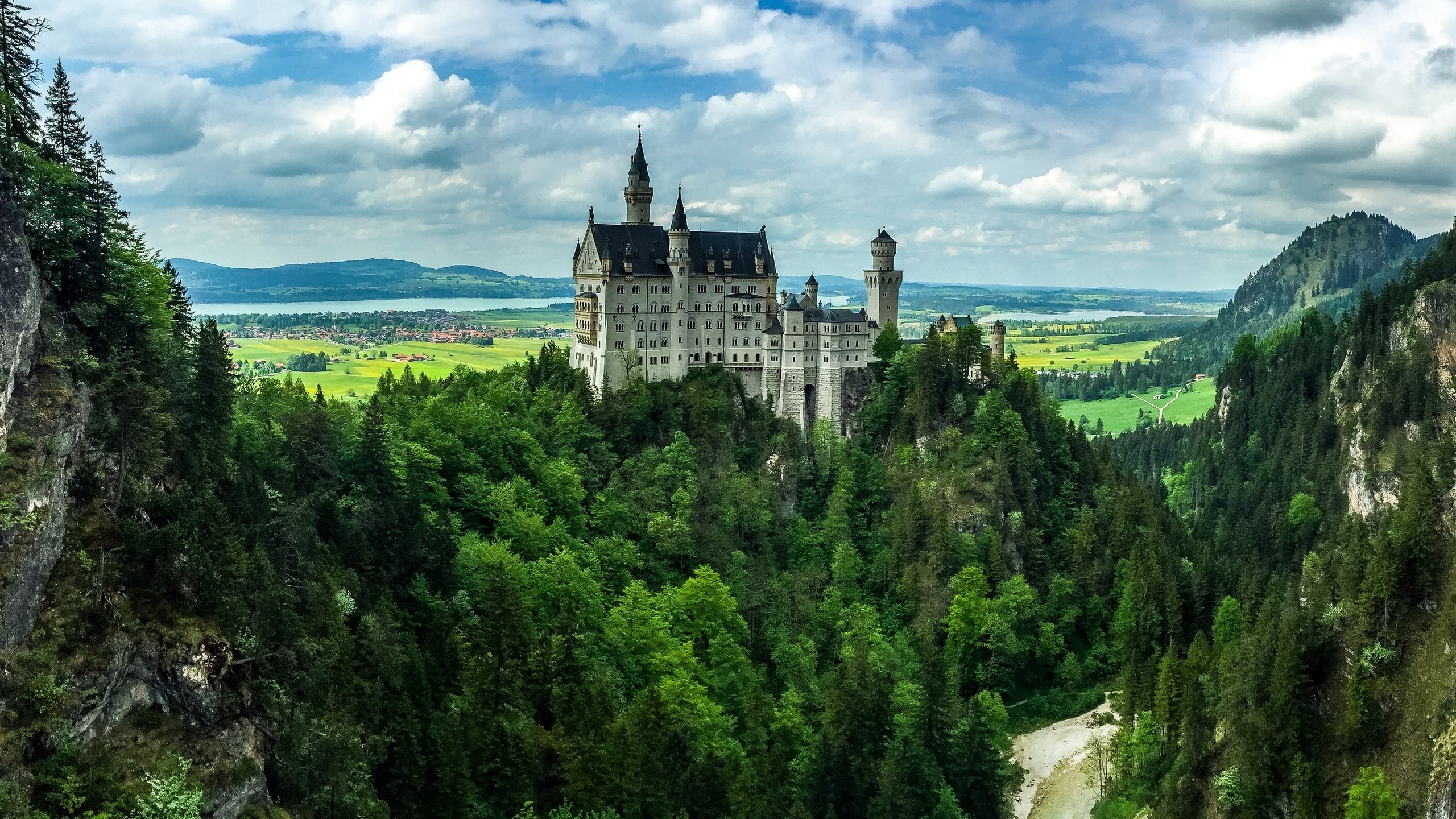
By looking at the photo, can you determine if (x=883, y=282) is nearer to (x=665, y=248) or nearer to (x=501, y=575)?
(x=665, y=248)

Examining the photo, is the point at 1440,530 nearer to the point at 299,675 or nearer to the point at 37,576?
the point at 299,675

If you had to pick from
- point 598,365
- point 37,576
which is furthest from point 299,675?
point 598,365

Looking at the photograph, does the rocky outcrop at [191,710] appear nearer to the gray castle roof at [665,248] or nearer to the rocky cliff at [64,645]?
the rocky cliff at [64,645]

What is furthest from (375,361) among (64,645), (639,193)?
(64,645)

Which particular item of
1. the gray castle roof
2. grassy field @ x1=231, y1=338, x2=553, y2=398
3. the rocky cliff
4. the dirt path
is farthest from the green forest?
grassy field @ x1=231, y1=338, x2=553, y2=398

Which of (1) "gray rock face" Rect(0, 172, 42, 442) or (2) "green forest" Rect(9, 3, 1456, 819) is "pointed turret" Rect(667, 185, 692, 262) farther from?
(1) "gray rock face" Rect(0, 172, 42, 442)
